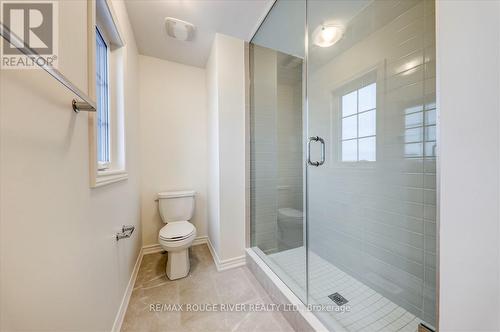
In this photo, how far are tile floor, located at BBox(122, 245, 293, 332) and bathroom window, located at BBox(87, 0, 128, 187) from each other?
96cm

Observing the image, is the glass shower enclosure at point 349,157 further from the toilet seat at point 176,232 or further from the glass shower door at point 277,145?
the toilet seat at point 176,232

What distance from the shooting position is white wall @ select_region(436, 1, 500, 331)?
395mm

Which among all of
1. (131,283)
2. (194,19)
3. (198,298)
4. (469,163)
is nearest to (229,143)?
(194,19)

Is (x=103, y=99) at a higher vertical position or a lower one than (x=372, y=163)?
higher

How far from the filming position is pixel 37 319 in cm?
51

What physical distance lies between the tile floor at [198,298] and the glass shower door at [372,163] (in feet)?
1.41

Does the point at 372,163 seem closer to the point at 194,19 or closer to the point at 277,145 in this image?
the point at 277,145

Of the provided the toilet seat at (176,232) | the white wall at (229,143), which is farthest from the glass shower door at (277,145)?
the toilet seat at (176,232)

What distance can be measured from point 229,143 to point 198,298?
135 centimetres

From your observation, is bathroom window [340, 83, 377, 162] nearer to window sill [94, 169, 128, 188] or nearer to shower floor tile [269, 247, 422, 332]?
shower floor tile [269, 247, 422, 332]

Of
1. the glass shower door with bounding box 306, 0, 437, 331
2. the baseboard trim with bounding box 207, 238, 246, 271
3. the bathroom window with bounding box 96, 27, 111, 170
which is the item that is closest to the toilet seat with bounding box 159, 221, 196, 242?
the baseboard trim with bounding box 207, 238, 246, 271

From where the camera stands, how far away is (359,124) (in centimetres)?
156

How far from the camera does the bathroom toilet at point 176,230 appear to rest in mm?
1600

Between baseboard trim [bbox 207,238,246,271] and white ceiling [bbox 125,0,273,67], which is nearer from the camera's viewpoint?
white ceiling [bbox 125,0,273,67]
